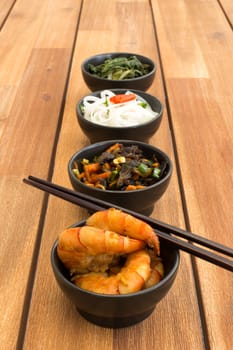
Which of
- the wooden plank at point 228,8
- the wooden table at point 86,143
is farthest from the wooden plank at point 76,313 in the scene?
the wooden plank at point 228,8

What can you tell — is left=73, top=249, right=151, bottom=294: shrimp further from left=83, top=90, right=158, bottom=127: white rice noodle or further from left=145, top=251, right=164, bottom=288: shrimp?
left=83, top=90, right=158, bottom=127: white rice noodle

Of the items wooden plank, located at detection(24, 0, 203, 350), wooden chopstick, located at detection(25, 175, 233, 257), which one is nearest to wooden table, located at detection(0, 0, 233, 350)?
wooden plank, located at detection(24, 0, 203, 350)

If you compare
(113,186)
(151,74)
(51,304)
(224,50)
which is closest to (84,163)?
(113,186)

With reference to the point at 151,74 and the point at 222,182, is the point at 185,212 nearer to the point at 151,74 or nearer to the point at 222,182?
the point at 222,182

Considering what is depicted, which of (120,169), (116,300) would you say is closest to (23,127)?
(120,169)

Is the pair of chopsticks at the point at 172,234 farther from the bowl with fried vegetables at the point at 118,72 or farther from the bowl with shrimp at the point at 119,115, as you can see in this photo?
the bowl with fried vegetables at the point at 118,72

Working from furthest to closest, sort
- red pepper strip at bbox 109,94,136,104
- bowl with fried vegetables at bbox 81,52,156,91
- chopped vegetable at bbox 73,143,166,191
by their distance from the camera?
bowl with fried vegetables at bbox 81,52,156,91
red pepper strip at bbox 109,94,136,104
chopped vegetable at bbox 73,143,166,191
